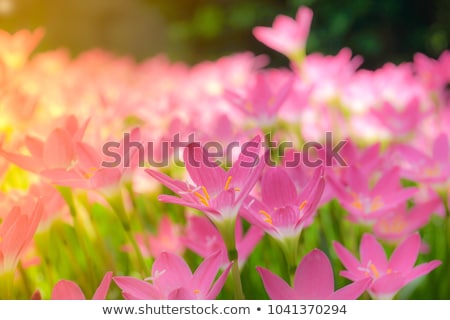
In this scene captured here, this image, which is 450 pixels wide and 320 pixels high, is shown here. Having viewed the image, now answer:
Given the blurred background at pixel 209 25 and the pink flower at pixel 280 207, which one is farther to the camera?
the blurred background at pixel 209 25

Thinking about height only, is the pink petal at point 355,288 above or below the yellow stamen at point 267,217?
below

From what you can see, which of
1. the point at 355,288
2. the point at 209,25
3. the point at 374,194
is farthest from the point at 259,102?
the point at 209,25

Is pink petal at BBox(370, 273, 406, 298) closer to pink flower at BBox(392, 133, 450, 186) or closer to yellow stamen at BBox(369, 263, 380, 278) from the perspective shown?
yellow stamen at BBox(369, 263, 380, 278)

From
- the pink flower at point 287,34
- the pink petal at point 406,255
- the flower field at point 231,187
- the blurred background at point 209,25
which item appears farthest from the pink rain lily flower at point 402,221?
the blurred background at point 209,25

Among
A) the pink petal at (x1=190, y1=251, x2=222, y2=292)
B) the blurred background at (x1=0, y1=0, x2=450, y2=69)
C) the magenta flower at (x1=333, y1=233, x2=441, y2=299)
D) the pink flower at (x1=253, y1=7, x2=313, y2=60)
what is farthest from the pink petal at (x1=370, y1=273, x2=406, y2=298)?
the blurred background at (x1=0, y1=0, x2=450, y2=69)

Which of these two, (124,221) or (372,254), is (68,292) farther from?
(372,254)

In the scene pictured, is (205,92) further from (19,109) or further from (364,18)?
(364,18)

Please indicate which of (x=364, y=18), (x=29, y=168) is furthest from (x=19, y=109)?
(x=364, y=18)

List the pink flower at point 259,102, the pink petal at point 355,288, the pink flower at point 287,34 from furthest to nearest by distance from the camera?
the pink flower at point 287,34
the pink flower at point 259,102
the pink petal at point 355,288

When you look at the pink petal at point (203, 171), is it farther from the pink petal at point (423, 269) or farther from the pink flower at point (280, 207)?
the pink petal at point (423, 269)
